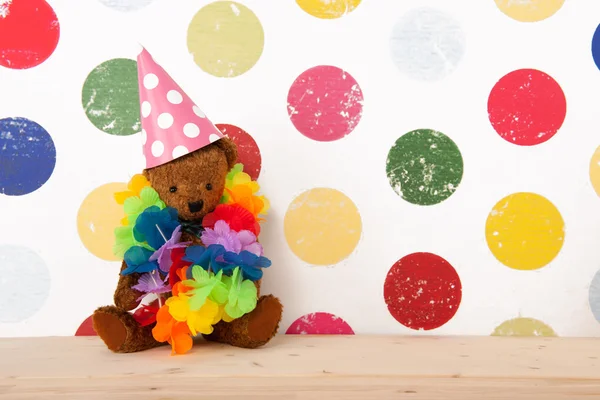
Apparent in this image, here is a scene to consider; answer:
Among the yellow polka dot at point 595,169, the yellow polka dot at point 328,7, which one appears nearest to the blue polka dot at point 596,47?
the yellow polka dot at point 595,169

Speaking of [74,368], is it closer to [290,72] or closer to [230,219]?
[230,219]

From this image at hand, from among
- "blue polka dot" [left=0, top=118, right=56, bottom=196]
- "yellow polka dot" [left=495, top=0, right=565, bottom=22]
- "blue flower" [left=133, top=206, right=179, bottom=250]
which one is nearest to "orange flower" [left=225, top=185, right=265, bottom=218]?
"blue flower" [left=133, top=206, right=179, bottom=250]

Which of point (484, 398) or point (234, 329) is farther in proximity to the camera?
point (234, 329)

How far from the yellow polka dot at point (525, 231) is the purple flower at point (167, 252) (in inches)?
20.9

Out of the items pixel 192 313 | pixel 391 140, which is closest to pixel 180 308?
pixel 192 313

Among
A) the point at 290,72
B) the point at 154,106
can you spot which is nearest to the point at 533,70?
the point at 290,72

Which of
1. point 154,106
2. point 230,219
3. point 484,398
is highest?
point 154,106

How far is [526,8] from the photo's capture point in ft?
3.02

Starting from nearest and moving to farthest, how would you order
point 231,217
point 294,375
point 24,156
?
point 294,375 < point 231,217 < point 24,156

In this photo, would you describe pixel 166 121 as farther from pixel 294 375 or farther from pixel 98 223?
pixel 294 375

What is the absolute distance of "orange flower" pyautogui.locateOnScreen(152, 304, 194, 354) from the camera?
0.74m

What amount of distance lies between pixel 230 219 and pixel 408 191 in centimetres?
33

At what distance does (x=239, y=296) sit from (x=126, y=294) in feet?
0.55

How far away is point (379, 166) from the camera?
92 centimetres
